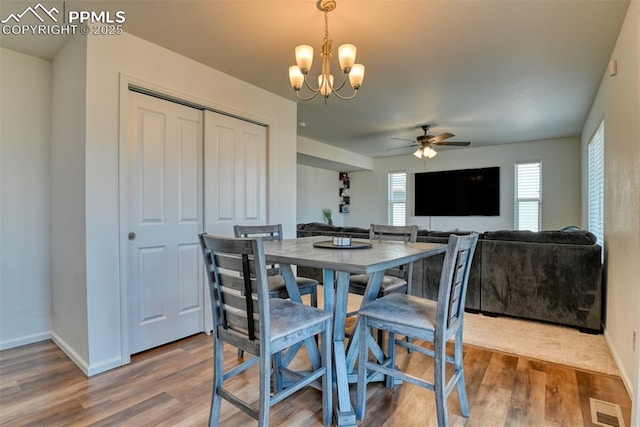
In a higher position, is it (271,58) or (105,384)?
(271,58)

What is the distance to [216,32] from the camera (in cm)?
237

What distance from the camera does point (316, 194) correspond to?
7.44 metres

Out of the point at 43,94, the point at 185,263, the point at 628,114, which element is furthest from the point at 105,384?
the point at 628,114

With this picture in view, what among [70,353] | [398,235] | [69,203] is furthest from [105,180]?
[398,235]

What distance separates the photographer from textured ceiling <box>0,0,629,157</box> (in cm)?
209

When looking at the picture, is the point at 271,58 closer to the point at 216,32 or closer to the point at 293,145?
the point at 216,32

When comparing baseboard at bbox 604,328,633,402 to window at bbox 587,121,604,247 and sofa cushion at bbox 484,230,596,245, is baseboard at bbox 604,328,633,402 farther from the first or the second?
window at bbox 587,121,604,247

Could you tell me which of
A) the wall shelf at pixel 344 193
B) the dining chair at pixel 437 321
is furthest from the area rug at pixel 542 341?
the wall shelf at pixel 344 193

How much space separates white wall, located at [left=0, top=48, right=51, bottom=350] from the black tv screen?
6.33 metres

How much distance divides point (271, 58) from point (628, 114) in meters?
2.55

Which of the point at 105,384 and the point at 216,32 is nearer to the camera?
the point at 105,384

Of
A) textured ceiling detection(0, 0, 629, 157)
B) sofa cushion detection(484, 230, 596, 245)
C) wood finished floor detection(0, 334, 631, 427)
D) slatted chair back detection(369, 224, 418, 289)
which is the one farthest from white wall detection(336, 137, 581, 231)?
slatted chair back detection(369, 224, 418, 289)

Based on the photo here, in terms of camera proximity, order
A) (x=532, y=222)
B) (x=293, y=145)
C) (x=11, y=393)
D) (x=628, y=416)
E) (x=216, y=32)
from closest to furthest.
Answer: (x=628, y=416) < (x=11, y=393) < (x=216, y=32) < (x=293, y=145) < (x=532, y=222)

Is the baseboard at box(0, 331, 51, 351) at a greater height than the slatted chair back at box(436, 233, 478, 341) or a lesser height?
lesser
